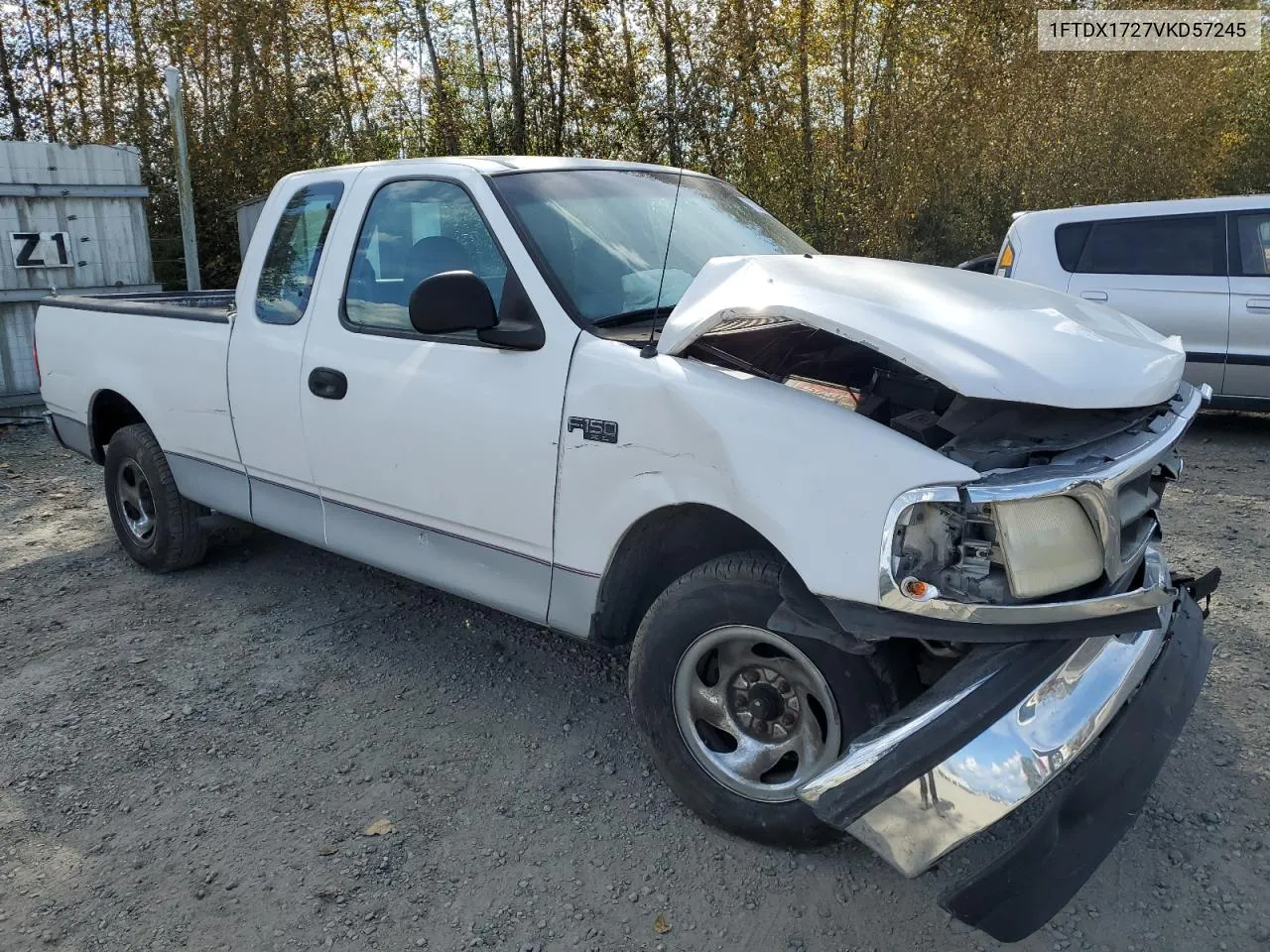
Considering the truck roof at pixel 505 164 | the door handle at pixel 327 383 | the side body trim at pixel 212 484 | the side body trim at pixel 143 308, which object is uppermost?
the truck roof at pixel 505 164

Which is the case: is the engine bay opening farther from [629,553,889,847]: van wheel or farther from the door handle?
the door handle

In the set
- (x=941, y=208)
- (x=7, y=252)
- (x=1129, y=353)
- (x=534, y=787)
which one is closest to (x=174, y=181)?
(x=7, y=252)

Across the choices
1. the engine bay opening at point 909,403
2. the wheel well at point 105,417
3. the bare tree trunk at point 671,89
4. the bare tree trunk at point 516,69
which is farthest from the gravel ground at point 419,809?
the bare tree trunk at point 516,69

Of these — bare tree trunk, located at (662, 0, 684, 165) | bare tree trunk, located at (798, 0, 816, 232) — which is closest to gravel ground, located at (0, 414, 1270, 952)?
bare tree trunk, located at (798, 0, 816, 232)

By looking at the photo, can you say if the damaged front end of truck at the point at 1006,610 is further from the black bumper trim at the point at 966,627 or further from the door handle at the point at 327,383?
the door handle at the point at 327,383

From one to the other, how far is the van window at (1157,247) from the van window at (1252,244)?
11cm

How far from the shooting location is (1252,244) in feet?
24.4

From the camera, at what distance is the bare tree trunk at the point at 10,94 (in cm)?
1163

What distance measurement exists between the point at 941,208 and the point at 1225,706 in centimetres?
885

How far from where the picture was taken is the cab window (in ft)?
11.4

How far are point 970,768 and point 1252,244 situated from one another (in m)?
6.91

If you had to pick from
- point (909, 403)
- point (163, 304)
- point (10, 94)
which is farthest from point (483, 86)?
point (909, 403)

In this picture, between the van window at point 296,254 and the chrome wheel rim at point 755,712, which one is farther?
the van window at point 296,254

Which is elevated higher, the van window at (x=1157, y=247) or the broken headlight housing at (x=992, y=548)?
the van window at (x=1157, y=247)
